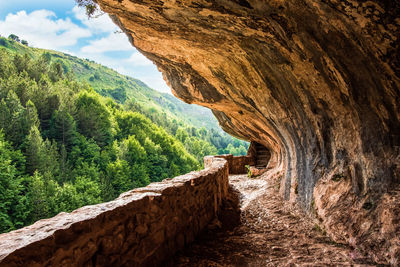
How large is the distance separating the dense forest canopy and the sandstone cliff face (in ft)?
84.6

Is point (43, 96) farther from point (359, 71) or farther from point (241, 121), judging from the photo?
point (359, 71)

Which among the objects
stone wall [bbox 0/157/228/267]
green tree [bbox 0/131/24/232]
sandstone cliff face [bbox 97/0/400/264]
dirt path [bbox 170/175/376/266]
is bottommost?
green tree [bbox 0/131/24/232]

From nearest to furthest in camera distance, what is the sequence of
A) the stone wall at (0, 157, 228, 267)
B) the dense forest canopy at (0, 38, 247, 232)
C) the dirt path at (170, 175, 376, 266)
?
1. the stone wall at (0, 157, 228, 267)
2. the dirt path at (170, 175, 376, 266)
3. the dense forest canopy at (0, 38, 247, 232)

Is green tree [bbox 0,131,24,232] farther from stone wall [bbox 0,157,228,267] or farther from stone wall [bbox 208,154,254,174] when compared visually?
stone wall [bbox 0,157,228,267]

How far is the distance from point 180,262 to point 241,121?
914cm

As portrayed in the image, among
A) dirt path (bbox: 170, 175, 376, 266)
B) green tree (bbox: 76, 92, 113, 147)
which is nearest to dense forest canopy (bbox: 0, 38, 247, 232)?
green tree (bbox: 76, 92, 113, 147)

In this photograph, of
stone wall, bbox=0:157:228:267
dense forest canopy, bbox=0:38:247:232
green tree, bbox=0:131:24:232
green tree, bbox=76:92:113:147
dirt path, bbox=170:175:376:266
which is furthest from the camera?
green tree, bbox=76:92:113:147

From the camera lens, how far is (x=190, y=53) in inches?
246

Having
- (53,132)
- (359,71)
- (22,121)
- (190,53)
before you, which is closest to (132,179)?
(53,132)

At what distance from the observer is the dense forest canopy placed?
88.4ft

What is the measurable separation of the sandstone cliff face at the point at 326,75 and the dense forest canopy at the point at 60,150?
25782mm

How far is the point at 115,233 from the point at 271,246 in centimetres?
253

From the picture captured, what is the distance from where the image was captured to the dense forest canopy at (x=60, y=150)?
88.4 feet

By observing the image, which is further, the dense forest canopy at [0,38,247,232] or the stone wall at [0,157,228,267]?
the dense forest canopy at [0,38,247,232]
